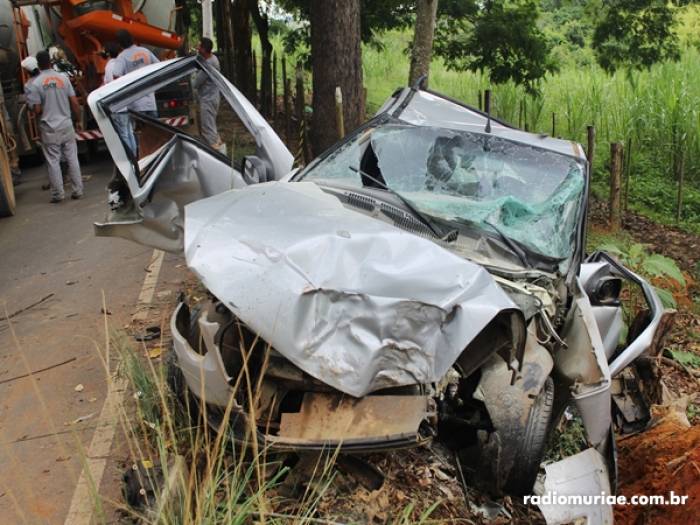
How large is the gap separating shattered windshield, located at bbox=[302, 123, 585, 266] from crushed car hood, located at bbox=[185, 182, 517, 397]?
0.81 metres

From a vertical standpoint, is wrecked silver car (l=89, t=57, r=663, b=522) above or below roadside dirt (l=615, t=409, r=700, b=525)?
above

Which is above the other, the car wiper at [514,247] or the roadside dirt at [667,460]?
the car wiper at [514,247]

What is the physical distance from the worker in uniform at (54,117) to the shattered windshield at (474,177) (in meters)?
6.17

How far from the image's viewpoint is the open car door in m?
5.10

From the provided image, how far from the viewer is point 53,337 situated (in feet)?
19.5

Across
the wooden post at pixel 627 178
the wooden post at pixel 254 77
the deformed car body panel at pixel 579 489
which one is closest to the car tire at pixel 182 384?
the deformed car body panel at pixel 579 489

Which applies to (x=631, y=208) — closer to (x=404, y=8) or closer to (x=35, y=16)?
(x=404, y=8)

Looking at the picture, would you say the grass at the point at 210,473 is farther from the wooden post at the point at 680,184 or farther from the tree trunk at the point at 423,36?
the wooden post at the point at 680,184

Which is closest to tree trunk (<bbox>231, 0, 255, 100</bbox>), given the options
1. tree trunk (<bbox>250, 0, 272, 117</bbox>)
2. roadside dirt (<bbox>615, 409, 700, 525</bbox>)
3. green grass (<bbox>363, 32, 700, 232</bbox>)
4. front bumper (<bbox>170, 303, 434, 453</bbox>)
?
tree trunk (<bbox>250, 0, 272, 117</bbox>)

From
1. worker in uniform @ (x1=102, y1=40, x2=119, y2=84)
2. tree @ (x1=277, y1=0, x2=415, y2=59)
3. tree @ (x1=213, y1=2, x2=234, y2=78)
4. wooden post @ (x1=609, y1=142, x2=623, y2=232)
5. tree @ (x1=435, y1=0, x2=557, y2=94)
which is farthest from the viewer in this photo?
tree @ (x1=213, y1=2, x2=234, y2=78)

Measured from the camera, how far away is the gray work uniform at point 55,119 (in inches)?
394

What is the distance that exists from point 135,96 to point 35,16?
345 inches

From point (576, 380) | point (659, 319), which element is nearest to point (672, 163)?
point (659, 319)

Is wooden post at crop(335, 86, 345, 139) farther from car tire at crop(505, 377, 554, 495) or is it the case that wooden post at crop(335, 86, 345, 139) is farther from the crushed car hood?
car tire at crop(505, 377, 554, 495)
